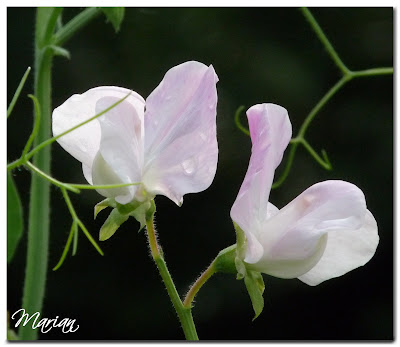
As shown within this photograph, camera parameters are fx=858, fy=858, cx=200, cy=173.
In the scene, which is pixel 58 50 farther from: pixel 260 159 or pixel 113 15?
pixel 260 159

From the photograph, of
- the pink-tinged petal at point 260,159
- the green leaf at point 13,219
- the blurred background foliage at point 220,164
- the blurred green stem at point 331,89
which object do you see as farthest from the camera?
the blurred background foliage at point 220,164

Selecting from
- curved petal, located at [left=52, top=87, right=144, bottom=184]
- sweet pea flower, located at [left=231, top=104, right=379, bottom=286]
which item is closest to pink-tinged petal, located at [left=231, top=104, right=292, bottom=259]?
sweet pea flower, located at [left=231, top=104, right=379, bottom=286]

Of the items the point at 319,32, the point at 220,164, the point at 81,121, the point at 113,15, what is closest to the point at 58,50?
the point at 113,15

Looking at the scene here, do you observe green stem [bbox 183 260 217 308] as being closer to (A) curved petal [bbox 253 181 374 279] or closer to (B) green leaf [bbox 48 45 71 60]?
(A) curved petal [bbox 253 181 374 279]

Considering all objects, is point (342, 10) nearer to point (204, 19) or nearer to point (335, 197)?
point (204, 19)

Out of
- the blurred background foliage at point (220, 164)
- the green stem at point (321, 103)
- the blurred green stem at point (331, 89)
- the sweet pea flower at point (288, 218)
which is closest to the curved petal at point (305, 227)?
the sweet pea flower at point (288, 218)

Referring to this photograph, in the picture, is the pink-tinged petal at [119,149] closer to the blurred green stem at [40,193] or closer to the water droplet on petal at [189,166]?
the water droplet on petal at [189,166]
